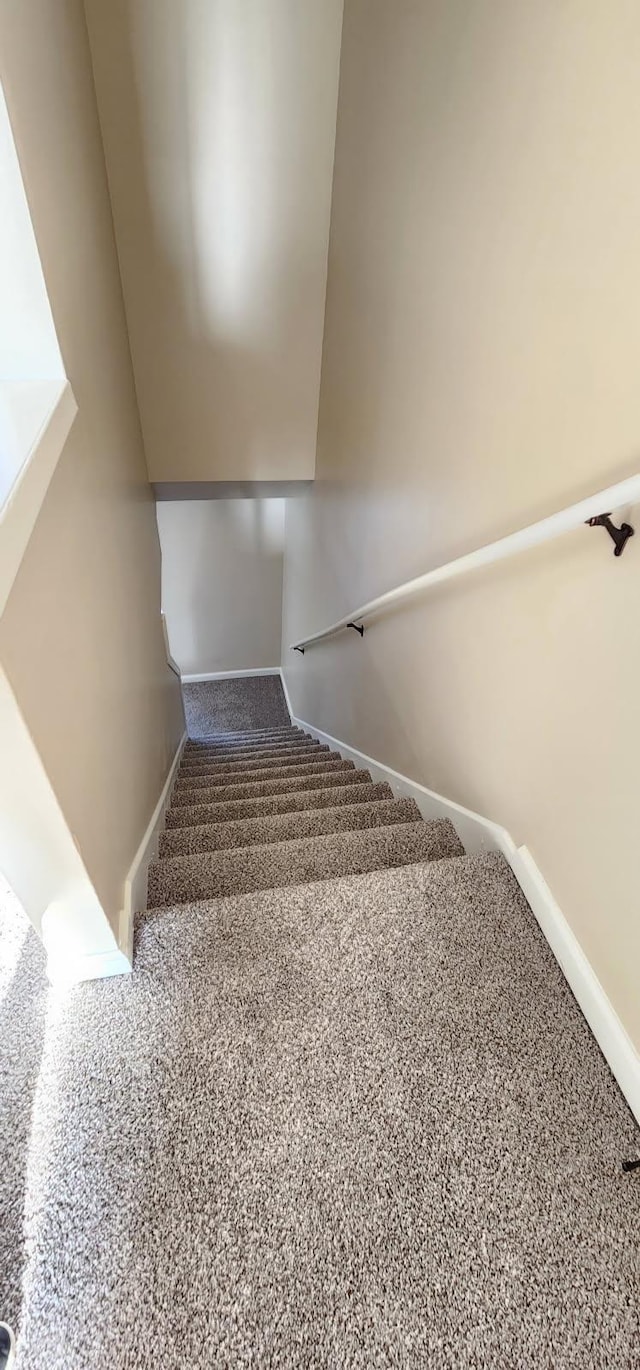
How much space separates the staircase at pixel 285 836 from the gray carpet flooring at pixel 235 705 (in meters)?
2.43

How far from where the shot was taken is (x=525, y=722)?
1.16 m

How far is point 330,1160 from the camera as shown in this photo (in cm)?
83

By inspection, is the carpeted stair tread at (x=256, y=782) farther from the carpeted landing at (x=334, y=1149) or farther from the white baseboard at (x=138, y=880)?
the carpeted landing at (x=334, y=1149)

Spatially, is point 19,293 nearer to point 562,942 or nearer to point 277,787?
point 562,942

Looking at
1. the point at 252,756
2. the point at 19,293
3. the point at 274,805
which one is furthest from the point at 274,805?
the point at 19,293

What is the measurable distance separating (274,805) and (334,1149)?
1.22 meters

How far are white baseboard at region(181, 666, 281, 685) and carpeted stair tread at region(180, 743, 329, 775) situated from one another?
1940 mm

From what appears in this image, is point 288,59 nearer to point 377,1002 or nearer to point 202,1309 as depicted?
point 377,1002

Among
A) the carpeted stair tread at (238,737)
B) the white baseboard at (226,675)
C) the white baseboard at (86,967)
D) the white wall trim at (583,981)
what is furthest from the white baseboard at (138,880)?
the white baseboard at (226,675)

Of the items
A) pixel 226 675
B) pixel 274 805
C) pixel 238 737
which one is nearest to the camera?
pixel 274 805

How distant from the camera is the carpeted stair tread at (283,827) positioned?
5.63 ft

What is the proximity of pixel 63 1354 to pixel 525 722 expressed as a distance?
1.14m

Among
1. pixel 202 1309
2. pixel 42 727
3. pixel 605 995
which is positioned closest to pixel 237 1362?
pixel 202 1309

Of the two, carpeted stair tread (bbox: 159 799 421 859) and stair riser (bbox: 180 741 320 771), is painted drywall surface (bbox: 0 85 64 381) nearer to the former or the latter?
carpeted stair tread (bbox: 159 799 421 859)
